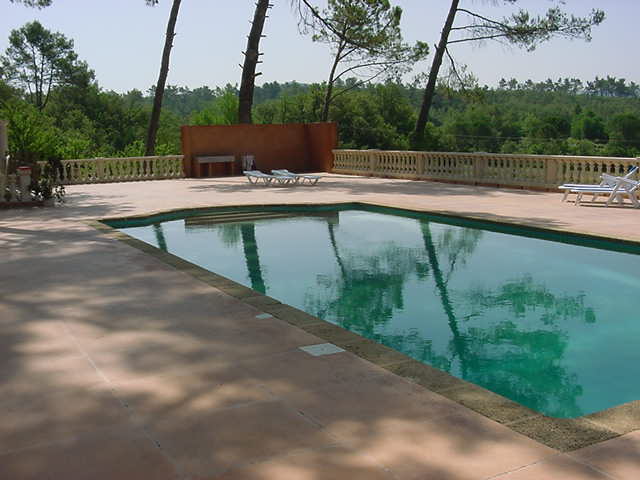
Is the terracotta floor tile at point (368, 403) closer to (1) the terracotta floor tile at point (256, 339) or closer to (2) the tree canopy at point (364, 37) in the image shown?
(1) the terracotta floor tile at point (256, 339)

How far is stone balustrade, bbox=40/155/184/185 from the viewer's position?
17703mm

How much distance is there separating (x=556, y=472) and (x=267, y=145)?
18.1m

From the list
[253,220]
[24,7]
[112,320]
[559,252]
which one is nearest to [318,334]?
[112,320]

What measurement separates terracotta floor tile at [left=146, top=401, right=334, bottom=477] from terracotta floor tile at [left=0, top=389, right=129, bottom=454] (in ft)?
0.81

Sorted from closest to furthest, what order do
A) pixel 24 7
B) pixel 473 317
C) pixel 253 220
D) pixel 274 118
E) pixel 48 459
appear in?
pixel 48 459 < pixel 473 317 < pixel 253 220 < pixel 24 7 < pixel 274 118

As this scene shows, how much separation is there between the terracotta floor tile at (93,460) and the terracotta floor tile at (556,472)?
1.34 metres

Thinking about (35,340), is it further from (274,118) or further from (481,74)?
(274,118)

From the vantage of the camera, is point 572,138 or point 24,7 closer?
Answer: point 24,7

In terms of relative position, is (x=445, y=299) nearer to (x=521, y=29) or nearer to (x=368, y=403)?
(x=368, y=403)

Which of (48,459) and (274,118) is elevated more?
(274,118)

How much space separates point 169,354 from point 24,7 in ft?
53.2

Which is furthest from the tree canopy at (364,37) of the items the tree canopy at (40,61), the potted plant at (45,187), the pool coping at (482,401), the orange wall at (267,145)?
the tree canopy at (40,61)

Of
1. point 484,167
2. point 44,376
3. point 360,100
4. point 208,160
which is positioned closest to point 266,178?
point 208,160

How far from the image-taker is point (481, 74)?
23156 millimetres
